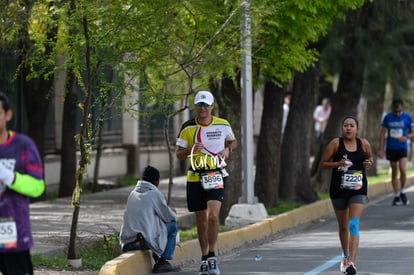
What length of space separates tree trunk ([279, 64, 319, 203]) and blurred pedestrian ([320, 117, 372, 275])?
30.1 feet

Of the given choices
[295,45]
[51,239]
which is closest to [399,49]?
[295,45]

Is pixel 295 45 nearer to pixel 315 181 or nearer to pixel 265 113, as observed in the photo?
pixel 265 113

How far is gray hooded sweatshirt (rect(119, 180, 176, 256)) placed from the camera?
39.1 ft

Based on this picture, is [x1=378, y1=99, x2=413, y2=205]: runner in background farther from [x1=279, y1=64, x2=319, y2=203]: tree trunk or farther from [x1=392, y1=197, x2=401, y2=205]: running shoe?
[x1=279, y1=64, x2=319, y2=203]: tree trunk

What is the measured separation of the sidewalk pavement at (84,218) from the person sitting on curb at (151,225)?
1371mm

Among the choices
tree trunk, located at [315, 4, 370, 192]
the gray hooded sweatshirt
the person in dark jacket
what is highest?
tree trunk, located at [315, 4, 370, 192]

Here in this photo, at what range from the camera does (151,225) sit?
11.9m

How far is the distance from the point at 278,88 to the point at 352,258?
8.85 meters

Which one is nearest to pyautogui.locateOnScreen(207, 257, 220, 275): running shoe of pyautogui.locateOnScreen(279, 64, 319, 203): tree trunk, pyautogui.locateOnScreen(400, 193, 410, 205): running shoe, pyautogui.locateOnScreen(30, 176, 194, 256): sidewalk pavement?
pyautogui.locateOnScreen(30, 176, 194, 256): sidewalk pavement

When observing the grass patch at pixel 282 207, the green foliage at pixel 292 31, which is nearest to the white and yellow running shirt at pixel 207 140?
the green foliage at pixel 292 31

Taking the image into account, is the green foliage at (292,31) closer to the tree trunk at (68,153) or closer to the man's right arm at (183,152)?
the man's right arm at (183,152)

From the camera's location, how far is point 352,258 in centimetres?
1127

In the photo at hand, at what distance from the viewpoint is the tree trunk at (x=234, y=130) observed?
59.5 feet

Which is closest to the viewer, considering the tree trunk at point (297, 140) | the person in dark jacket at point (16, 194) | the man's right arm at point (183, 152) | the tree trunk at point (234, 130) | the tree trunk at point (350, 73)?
the person in dark jacket at point (16, 194)
